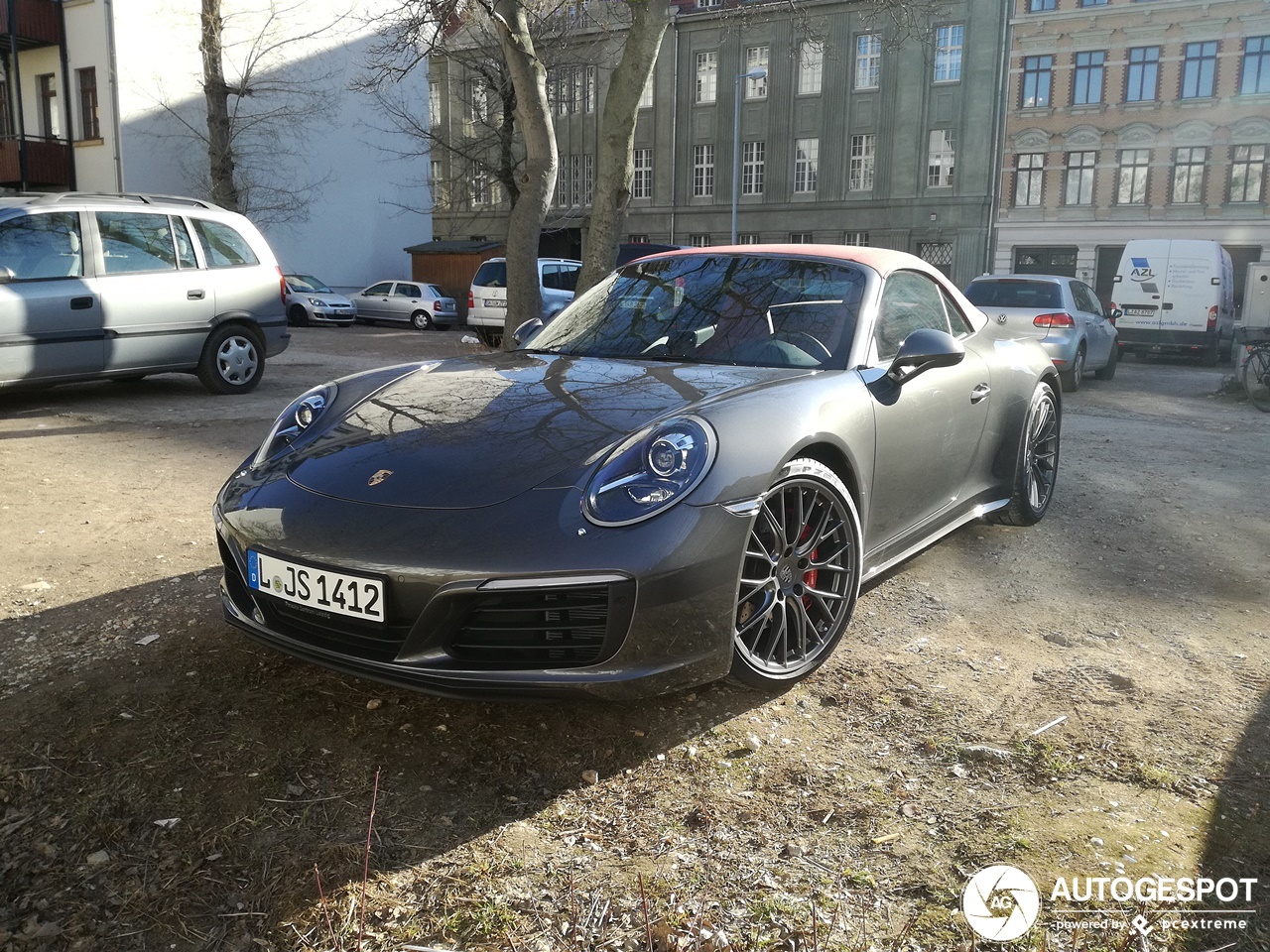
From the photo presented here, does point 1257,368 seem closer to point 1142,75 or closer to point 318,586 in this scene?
point 318,586

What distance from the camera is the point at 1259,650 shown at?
3729mm

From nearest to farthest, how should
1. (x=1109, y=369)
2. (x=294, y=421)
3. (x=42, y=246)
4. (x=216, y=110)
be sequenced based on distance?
(x=294, y=421) < (x=42, y=246) < (x=1109, y=369) < (x=216, y=110)

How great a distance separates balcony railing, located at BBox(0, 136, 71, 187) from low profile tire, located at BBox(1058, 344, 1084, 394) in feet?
84.6

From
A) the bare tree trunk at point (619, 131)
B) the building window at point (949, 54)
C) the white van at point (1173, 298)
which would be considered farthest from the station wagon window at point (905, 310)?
the building window at point (949, 54)

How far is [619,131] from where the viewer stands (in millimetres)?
12648

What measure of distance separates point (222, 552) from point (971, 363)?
120 inches

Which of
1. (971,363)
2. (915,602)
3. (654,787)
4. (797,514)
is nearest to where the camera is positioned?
(654,787)

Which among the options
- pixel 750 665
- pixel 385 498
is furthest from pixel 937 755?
pixel 385 498

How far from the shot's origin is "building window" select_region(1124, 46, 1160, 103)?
3600 centimetres

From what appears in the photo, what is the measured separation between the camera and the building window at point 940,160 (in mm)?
37781

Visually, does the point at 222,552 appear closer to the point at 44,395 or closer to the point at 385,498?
the point at 385,498

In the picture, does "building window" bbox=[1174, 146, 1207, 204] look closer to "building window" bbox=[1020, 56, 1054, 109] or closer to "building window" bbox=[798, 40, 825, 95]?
"building window" bbox=[1020, 56, 1054, 109]

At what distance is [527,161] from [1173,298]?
13.2m
